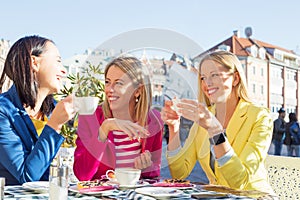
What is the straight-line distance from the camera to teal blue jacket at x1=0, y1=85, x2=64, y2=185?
1155mm

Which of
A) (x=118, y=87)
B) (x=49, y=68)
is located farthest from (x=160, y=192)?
(x=49, y=68)

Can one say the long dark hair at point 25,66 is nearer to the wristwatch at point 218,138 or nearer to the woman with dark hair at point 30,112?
the woman with dark hair at point 30,112

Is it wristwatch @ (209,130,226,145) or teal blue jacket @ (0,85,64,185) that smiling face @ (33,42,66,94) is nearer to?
teal blue jacket @ (0,85,64,185)

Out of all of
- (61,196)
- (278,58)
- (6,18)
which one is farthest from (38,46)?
(278,58)

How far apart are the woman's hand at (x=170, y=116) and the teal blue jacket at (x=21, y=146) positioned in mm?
318

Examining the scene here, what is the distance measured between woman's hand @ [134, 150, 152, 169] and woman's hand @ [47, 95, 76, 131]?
0.69 ft

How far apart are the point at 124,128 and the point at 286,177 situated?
780 mm

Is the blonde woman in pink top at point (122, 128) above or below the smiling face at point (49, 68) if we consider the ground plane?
below

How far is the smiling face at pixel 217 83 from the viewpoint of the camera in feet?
3.73

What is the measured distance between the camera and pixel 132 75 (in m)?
0.96

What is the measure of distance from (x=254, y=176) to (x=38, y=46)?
73cm

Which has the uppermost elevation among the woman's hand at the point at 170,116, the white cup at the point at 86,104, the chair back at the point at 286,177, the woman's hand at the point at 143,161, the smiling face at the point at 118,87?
the smiling face at the point at 118,87

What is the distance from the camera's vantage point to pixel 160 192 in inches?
39.9

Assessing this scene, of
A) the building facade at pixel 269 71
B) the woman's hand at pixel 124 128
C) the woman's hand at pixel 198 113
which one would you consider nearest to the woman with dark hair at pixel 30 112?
the woman's hand at pixel 124 128
